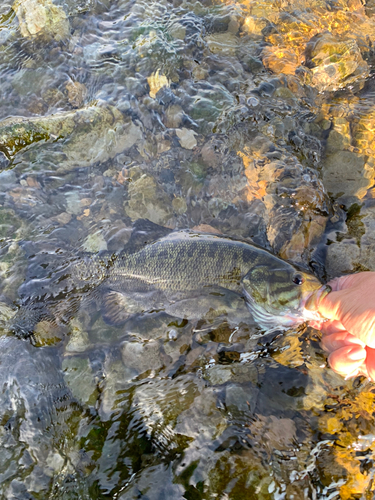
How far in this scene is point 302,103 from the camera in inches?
198

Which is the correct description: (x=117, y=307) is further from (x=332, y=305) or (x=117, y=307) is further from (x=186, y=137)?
(x=186, y=137)

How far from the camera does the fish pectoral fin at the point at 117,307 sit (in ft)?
13.6

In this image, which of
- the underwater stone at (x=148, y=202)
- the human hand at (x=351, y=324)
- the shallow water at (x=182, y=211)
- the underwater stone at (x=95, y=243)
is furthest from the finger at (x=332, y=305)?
the underwater stone at (x=95, y=243)

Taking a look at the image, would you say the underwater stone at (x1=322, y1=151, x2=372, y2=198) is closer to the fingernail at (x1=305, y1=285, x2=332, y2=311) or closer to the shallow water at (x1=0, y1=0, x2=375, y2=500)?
the shallow water at (x1=0, y1=0, x2=375, y2=500)

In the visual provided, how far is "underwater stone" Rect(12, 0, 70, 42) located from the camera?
5805 millimetres

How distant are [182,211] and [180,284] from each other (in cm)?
116

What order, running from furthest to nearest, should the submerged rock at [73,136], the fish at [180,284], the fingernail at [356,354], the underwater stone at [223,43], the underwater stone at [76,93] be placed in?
1. the underwater stone at [223,43]
2. the underwater stone at [76,93]
3. the submerged rock at [73,136]
4. the fish at [180,284]
5. the fingernail at [356,354]

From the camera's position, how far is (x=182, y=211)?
462 centimetres

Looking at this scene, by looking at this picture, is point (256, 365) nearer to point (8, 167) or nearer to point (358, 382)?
point (358, 382)

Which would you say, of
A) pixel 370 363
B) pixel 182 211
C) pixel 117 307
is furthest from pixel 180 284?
pixel 370 363

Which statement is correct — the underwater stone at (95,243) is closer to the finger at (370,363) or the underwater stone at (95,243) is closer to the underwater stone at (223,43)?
the finger at (370,363)

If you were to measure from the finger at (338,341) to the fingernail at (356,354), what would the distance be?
64 mm

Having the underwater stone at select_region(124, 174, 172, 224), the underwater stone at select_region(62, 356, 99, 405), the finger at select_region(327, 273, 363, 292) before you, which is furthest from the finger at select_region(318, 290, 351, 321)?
the underwater stone at select_region(62, 356, 99, 405)

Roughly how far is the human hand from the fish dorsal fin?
7.42 feet
